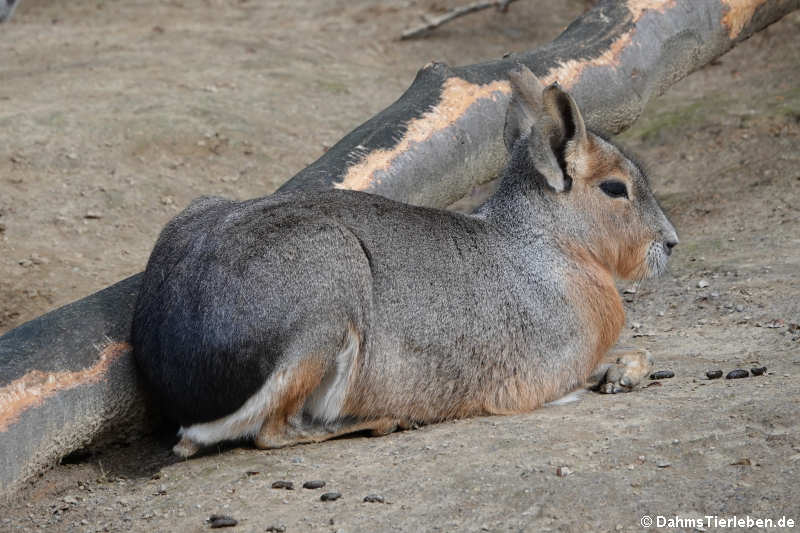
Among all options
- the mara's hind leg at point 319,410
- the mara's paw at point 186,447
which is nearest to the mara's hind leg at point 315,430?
the mara's hind leg at point 319,410

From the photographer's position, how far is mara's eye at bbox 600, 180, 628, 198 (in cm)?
496

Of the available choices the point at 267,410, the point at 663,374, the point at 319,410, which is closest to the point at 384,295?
the point at 319,410

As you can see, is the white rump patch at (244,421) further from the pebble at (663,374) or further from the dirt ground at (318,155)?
the pebble at (663,374)

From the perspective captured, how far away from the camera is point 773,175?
7.57 metres

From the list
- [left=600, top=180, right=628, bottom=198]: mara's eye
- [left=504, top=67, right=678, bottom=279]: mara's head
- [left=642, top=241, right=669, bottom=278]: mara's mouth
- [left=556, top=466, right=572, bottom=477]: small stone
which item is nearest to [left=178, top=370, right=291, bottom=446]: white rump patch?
[left=556, top=466, right=572, bottom=477]: small stone

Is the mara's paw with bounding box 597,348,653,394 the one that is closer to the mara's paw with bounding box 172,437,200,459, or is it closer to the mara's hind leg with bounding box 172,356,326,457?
the mara's hind leg with bounding box 172,356,326,457

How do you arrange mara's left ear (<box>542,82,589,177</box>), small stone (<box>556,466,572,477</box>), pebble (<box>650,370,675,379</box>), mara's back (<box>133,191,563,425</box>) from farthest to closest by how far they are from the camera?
pebble (<box>650,370,675,379</box>) < mara's left ear (<box>542,82,589,177</box>) < mara's back (<box>133,191,563,425</box>) < small stone (<box>556,466,572,477</box>)

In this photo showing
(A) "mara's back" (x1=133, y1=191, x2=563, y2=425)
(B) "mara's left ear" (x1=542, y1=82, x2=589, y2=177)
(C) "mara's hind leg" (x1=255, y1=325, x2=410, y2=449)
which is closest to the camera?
(A) "mara's back" (x1=133, y1=191, x2=563, y2=425)

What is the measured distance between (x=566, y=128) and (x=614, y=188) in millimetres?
428

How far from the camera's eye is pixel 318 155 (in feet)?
28.6

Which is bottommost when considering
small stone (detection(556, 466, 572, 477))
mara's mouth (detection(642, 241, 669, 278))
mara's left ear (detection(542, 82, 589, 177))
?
small stone (detection(556, 466, 572, 477))

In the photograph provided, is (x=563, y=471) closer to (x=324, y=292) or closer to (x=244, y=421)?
(x=324, y=292)

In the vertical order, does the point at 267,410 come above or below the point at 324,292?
below

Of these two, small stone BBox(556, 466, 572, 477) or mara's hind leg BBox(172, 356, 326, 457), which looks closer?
small stone BBox(556, 466, 572, 477)
